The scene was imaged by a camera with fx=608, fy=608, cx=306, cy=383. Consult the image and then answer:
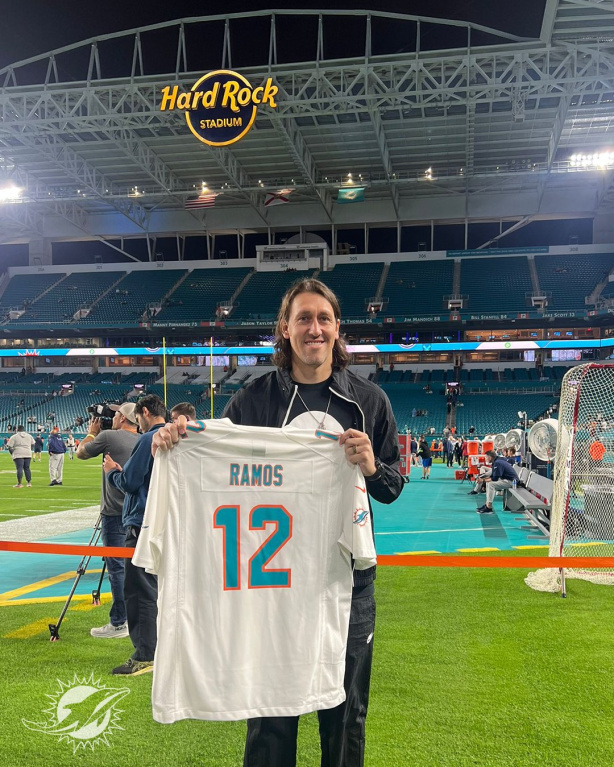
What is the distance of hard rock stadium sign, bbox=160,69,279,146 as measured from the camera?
24.4 meters

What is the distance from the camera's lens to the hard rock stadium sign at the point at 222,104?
24359 millimetres

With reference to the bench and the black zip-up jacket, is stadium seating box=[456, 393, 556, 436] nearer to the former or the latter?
the bench

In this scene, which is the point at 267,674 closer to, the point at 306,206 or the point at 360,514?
the point at 360,514

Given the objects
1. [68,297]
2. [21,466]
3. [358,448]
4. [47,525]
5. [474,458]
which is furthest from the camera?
[68,297]

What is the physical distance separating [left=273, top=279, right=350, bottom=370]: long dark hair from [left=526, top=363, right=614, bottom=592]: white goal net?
195 inches

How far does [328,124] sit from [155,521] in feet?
116

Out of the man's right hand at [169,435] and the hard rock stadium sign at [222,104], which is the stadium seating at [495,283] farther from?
the man's right hand at [169,435]

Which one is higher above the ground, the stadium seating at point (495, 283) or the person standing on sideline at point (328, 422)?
the stadium seating at point (495, 283)

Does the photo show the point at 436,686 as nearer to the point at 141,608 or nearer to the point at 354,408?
the point at 141,608

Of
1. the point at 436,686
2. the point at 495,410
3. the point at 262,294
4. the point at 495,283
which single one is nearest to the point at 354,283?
the point at 262,294

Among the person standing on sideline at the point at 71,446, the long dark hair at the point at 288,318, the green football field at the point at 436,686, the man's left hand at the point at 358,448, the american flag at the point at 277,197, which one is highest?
the american flag at the point at 277,197

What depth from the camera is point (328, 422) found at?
8.50 feet

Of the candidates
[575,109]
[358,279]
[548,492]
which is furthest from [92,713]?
[358,279]

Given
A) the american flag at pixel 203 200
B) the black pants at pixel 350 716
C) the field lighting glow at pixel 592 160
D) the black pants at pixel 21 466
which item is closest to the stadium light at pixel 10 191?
the american flag at pixel 203 200
